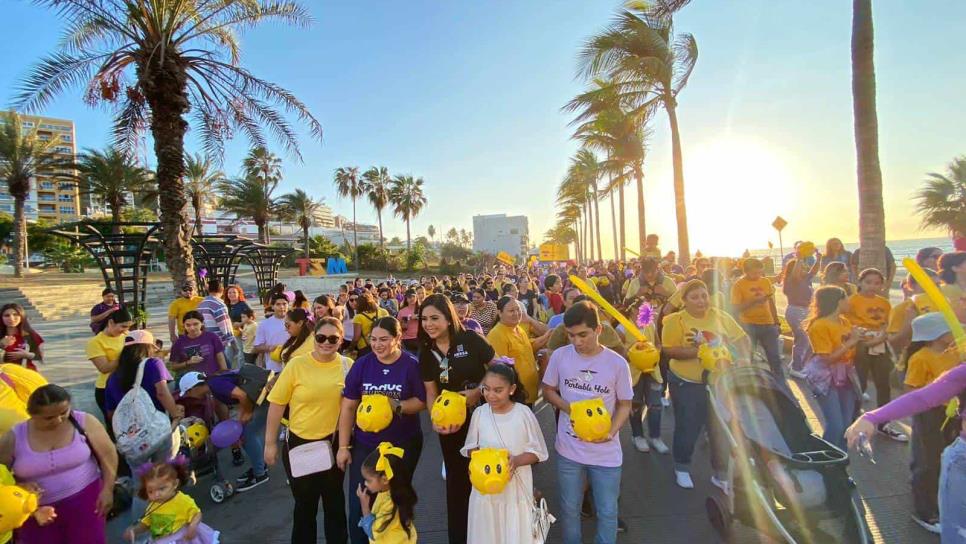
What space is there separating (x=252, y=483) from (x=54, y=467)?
1946mm

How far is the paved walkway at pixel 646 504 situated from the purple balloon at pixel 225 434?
0.60 m

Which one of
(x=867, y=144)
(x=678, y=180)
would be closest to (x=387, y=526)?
(x=867, y=144)

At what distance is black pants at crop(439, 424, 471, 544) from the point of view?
3051 millimetres

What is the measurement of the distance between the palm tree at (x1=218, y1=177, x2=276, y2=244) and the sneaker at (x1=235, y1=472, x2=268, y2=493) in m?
37.3

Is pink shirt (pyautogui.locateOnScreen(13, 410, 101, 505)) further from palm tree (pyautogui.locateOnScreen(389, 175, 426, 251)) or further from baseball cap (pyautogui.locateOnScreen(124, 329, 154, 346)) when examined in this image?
palm tree (pyautogui.locateOnScreen(389, 175, 426, 251))

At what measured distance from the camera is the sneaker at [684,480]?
394cm

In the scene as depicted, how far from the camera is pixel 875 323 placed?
15.2 ft

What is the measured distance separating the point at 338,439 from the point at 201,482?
248 centimetres

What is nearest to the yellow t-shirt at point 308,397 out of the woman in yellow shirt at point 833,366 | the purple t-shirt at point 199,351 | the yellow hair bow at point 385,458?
the yellow hair bow at point 385,458

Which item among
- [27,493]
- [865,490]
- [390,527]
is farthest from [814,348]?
[27,493]

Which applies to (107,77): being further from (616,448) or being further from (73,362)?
(616,448)

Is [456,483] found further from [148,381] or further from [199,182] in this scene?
[199,182]

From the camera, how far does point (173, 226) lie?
923 cm

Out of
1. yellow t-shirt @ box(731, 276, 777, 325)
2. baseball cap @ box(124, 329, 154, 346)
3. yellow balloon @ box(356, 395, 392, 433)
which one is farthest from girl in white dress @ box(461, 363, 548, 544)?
yellow t-shirt @ box(731, 276, 777, 325)
